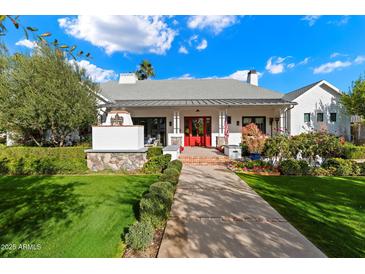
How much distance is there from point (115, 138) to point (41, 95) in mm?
4594

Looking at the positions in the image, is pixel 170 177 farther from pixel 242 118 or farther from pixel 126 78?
pixel 126 78

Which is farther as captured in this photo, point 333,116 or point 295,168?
point 333,116

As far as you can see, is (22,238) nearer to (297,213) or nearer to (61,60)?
(297,213)

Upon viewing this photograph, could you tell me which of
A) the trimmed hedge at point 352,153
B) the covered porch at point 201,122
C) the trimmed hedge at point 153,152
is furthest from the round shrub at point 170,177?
the trimmed hedge at point 352,153

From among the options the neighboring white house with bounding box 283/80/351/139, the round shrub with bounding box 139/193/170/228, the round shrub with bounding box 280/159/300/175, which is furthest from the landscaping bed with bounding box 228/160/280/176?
the neighboring white house with bounding box 283/80/351/139

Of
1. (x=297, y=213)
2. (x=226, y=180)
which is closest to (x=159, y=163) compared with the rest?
(x=226, y=180)

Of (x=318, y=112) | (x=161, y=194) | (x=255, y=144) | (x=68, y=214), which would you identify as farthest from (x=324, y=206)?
(x=318, y=112)

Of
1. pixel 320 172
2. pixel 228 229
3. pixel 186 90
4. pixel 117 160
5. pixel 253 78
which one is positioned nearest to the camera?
pixel 228 229

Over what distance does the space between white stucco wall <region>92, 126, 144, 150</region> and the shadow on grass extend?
94.9 inches

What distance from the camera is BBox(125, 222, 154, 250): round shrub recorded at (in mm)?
2953

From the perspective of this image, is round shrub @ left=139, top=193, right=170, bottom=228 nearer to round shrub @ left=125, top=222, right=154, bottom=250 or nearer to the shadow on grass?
round shrub @ left=125, top=222, right=154, bottom=250

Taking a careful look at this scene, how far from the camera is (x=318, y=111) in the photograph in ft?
50.0

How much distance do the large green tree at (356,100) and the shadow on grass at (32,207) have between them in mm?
18819
